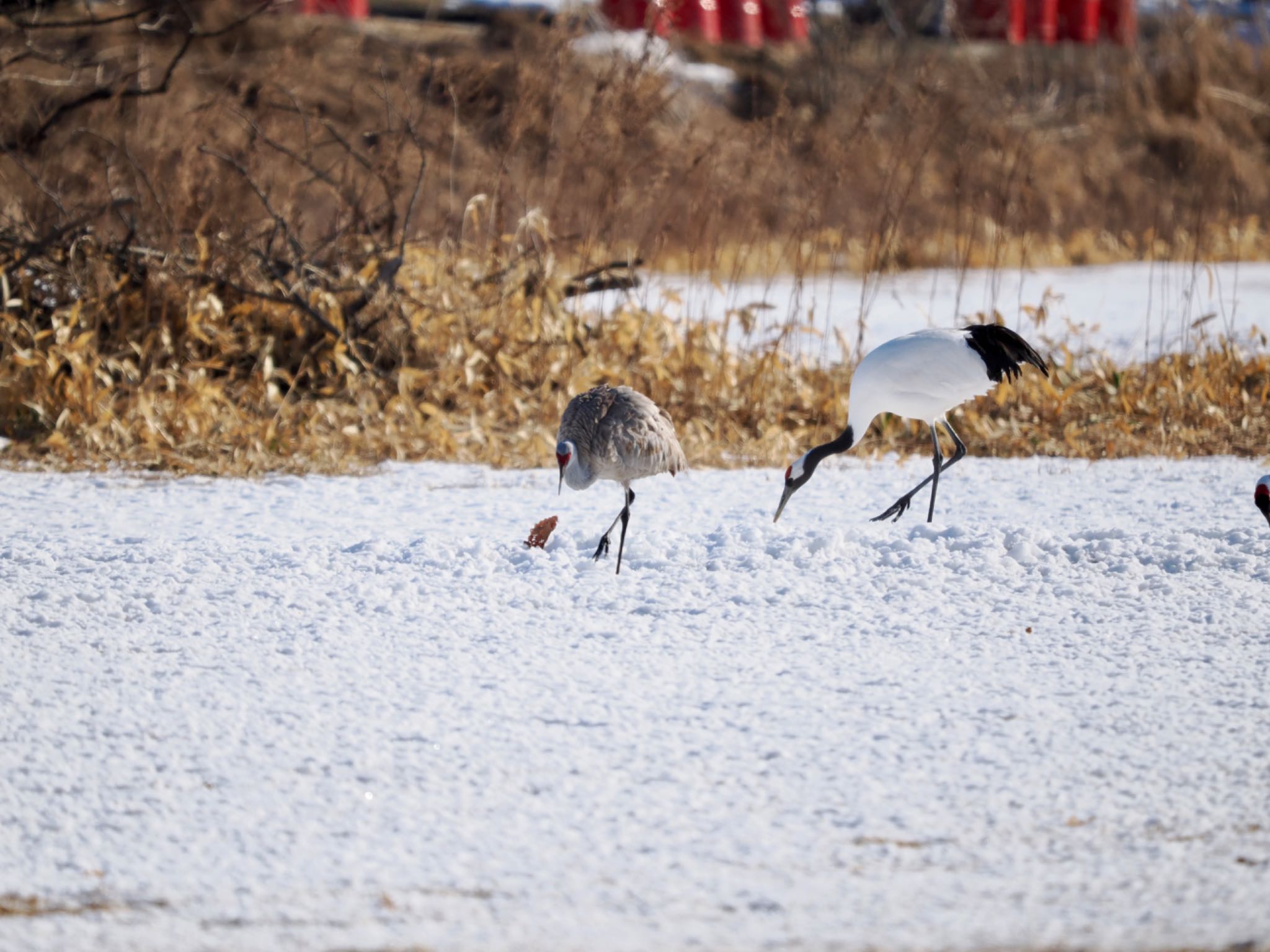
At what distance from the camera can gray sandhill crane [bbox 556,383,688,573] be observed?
4.73 m

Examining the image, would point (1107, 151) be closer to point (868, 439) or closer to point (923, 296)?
point (923, 296)

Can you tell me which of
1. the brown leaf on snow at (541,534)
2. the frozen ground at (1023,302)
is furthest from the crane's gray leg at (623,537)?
the frozen ground at (1023,302)

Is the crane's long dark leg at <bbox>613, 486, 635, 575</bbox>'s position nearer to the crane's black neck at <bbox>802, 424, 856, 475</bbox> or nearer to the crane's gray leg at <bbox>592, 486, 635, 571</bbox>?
the crane's gray leg at <bbox>592, 486, 635, 571</bbox>

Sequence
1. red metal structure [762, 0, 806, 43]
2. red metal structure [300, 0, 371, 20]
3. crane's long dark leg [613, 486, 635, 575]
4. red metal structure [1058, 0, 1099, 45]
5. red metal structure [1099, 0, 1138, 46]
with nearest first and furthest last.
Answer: crane's long dark leg [613, 486, 635, 575] → red metal structure [300, 0, 371, 20] → red metal structure [1099, 0, 1138, 46] → red metal structure [762, 0, 806, 43] → red metal structure [1058, 0, 1099, 45]

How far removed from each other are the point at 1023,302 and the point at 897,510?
5.89 meters

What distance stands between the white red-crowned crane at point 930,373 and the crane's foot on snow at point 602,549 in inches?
27.8

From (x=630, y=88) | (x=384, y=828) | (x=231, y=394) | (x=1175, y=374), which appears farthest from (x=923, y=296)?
(x=384, y=828)

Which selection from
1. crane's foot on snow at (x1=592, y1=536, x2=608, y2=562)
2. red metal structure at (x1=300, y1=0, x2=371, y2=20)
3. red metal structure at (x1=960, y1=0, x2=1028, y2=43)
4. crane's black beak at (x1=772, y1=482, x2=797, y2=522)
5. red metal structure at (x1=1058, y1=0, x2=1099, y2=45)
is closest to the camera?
crane's foot on snow at (x1=592, y1=536, x2=608, y2=562)

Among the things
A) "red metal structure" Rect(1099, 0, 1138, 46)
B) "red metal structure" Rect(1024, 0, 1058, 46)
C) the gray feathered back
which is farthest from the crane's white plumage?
"red metal structure" Rect(1024, 0, 1058, 46)

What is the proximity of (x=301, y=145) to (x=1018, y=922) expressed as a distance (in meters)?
7.37

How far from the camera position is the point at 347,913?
8.36 ft

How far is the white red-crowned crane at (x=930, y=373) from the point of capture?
528cm

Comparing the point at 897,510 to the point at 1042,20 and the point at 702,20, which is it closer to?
the point at 702,20

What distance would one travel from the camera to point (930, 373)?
17.4 feet
